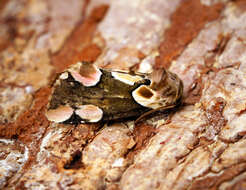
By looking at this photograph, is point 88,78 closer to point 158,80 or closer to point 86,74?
point 86,74

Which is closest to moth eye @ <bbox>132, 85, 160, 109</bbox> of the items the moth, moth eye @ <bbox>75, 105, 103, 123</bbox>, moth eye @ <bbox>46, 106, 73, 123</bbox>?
the moth

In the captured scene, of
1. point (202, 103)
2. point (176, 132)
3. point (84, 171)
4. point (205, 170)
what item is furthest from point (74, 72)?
point (205, 170)

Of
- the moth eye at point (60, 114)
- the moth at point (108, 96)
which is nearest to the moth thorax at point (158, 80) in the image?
the moth at point (108, 96)

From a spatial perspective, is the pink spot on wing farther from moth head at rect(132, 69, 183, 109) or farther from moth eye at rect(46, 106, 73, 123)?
moth head at rect(132, 69, 183, 109)

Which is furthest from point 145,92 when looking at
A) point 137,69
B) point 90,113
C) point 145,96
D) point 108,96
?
point 137,69

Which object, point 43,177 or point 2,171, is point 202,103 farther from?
point 2,171
